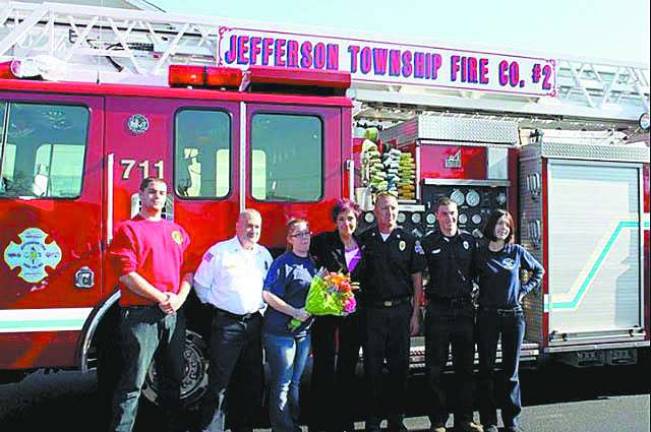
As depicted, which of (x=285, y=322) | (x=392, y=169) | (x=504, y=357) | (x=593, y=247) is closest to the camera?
(x=285, y=322)

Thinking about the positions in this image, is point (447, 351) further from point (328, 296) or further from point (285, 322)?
point (285, 322)

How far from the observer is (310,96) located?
5449 millimetres

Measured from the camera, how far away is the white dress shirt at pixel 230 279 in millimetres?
4648

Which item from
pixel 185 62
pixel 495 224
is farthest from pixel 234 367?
pixel 185 62

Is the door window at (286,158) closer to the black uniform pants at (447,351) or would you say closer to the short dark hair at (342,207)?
the short dark hair at (342,207)

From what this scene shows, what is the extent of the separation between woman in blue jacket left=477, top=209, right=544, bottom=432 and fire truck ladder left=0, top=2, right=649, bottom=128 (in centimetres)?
177

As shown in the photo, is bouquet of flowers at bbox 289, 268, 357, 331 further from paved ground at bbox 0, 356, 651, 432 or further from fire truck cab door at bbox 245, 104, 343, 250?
paved ground at bbox 0, 356, 651, 432

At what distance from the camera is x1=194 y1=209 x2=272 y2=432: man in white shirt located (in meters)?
4.66

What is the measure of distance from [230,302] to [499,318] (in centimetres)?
204

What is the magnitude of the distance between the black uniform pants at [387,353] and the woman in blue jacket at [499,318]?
2.09 ft

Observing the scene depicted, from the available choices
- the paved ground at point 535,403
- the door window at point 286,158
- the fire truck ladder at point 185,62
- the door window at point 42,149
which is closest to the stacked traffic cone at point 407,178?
the fire truck ladder at point 185,62

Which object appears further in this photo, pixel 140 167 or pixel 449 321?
pixel 449 321

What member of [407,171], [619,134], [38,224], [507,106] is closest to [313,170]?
[407,171]

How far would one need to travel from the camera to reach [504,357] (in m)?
5.34
